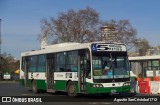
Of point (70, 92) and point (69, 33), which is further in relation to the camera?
point (69, 33)

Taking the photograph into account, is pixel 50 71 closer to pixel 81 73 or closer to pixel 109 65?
pixel 81 73

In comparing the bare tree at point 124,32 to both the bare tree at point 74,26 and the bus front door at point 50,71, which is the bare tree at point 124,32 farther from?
the bus front door at point 50,71

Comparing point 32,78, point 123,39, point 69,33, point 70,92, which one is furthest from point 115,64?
point 123,39

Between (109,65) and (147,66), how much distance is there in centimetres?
1979

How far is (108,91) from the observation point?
70.3ft

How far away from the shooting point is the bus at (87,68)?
21.4 m

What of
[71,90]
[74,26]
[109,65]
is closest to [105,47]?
[109,65]

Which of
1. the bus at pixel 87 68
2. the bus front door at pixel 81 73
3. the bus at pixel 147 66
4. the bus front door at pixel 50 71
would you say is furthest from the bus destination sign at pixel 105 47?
the bus at pixel 147 66

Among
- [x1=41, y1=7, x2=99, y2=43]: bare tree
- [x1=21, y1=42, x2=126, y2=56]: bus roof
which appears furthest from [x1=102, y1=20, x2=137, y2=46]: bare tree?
[x1=21, y1=42, x2=126, y2=56]: bus roof

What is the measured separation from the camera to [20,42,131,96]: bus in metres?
21.4

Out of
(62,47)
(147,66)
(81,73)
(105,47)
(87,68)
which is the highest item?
(62,47)

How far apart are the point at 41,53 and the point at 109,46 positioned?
290 inches

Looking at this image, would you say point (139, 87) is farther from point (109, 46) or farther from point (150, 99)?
point (150, 99)

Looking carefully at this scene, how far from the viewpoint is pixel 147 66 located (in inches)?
1606
